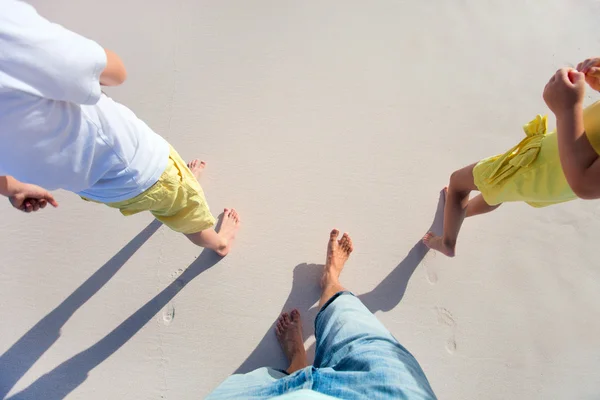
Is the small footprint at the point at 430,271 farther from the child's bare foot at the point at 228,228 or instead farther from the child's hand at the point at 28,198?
the child's hand at the point at 28,198

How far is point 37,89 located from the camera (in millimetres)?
500

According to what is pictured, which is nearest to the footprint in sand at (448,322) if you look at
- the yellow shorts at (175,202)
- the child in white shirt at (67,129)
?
the yellow shorts at (175,202)

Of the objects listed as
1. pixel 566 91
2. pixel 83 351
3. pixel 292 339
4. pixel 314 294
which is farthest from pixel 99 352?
pixel 566 91

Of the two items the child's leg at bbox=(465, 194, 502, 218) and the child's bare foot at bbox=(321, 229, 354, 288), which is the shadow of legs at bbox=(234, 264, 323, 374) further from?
the child's leg at bbox=(465, 194, 502, 218)

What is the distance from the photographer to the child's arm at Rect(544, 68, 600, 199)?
71 cm

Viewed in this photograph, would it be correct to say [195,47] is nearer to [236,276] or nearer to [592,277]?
[236,276]

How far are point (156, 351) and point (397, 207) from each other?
1097 mm

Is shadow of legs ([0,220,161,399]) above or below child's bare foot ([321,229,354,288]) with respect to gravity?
below

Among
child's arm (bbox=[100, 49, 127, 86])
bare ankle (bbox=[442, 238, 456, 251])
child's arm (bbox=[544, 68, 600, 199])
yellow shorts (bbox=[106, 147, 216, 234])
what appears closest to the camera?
child's arm (bbox=[100, 49, 127, 86])

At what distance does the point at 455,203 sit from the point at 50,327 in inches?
60.3

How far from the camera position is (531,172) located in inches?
36.0

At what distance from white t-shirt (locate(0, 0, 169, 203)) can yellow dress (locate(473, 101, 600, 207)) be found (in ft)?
3.09

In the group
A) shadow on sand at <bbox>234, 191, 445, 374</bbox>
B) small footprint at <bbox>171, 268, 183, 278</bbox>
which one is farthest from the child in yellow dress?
small footprint at <bbox>171, 268, 183, 278</bbox>

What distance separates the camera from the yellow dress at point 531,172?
0.87 meters
